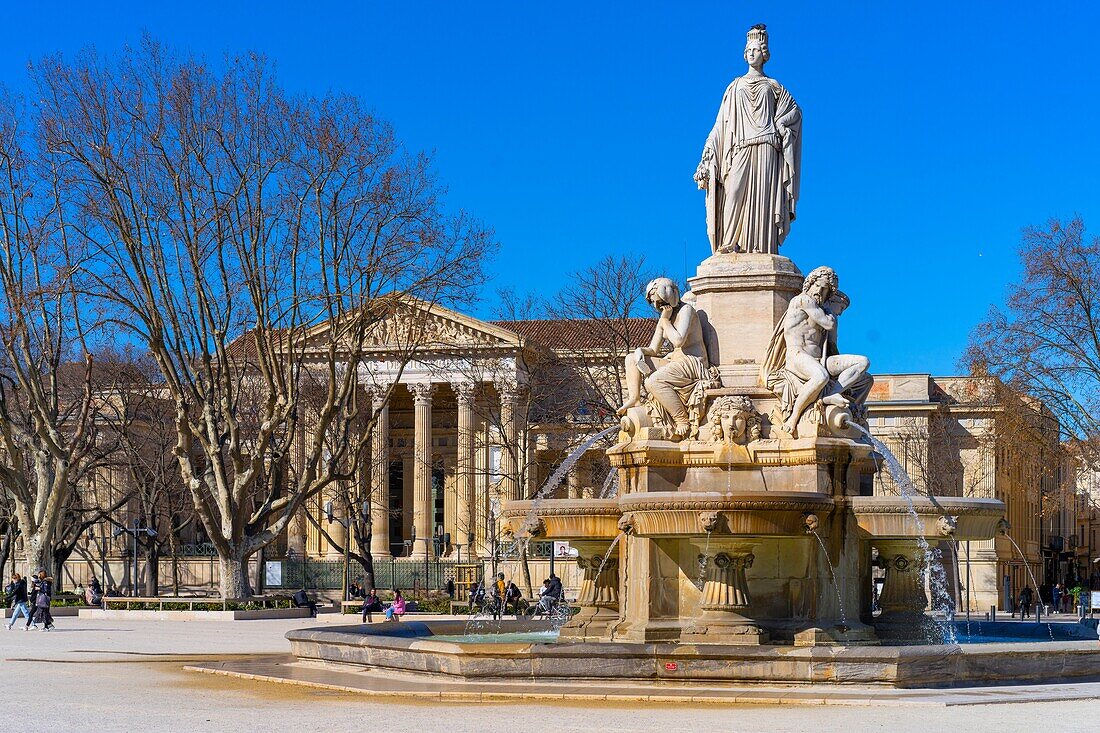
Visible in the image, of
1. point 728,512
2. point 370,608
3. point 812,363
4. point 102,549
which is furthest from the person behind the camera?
point 102,549

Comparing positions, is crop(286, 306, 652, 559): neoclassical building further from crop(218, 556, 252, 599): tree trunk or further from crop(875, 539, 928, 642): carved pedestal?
→ crop(875, 539, 928, 642): carved pedestal

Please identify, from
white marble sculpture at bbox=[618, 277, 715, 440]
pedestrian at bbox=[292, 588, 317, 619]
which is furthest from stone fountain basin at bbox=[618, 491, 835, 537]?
pedestrian at bbox=[292, 588, 317, 619]

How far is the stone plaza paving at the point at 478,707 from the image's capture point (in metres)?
12.4

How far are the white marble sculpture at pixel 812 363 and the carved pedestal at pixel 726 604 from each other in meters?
1.60

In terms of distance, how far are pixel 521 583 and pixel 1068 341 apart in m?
25.7

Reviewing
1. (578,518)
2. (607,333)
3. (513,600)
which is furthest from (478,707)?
(607,333)

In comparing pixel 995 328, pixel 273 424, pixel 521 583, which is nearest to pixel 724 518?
pixel 273 424

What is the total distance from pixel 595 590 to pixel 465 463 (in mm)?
56384

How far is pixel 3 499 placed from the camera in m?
52.7

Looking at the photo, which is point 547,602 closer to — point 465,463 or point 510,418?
point 510,418

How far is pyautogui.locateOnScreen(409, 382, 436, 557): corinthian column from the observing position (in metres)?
78.8

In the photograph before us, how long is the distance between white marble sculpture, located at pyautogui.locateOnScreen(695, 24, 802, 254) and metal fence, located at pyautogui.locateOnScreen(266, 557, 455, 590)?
46774mm

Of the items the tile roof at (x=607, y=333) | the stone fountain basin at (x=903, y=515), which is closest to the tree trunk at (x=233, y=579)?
the tile roof at (x=607, y=333)

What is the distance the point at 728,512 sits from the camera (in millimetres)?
15883
